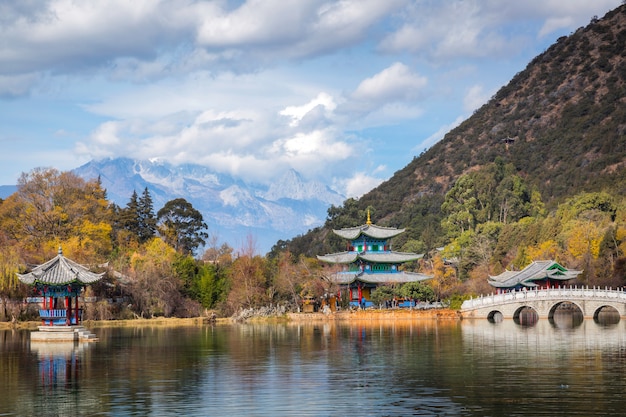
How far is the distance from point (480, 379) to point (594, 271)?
4659cm

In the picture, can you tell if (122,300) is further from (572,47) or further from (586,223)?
(572,47)

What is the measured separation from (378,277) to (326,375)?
44.4 m

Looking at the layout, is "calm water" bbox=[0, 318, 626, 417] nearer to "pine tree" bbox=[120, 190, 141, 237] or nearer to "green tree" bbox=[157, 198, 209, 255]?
"pine tree" bbox=[120, 190, 141, 237]

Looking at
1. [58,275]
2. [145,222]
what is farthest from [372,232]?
[58,275]

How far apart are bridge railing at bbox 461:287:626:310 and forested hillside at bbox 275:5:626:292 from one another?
350 inches

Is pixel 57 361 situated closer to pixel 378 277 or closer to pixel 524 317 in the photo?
pixel 378 277

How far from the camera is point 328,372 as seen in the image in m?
34.9

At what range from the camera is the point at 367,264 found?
79.7m

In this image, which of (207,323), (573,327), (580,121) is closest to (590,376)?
(573,327)

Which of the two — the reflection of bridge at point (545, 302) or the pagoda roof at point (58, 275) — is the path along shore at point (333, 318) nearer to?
the reflection of bridge at point (545, 302)

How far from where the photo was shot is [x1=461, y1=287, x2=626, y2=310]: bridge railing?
63.9m

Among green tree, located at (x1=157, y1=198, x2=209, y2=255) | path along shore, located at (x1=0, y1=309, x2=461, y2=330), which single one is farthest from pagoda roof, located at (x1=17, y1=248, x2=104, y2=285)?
green tree, located at (x1=157, y1=198, x2=209, y2=255)

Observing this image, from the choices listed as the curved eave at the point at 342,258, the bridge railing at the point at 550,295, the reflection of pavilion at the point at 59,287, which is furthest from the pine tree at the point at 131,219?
the reflection of pavilion at the point at 59,287

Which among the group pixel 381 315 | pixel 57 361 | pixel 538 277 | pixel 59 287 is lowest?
pixel 57 361
